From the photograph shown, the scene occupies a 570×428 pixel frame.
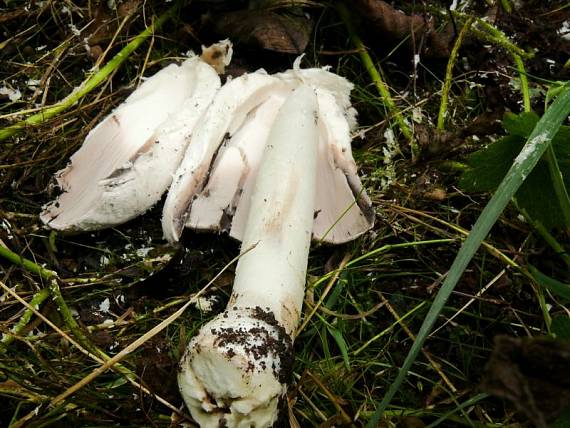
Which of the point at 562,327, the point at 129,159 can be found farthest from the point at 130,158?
the point at 562,327

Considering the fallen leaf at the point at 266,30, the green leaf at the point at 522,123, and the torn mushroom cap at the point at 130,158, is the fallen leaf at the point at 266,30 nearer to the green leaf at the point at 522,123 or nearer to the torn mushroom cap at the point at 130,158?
the torn mushroom cap at the point at 130,158

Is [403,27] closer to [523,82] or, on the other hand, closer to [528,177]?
[523,82]

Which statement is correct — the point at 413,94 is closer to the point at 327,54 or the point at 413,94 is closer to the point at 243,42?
the point at 327,54

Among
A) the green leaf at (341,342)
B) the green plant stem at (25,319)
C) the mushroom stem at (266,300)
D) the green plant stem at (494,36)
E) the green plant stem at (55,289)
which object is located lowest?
the green plant stem at (25,319)

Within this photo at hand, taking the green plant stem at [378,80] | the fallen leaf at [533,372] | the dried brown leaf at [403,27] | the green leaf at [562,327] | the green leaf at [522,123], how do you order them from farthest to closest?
the dried brown leaf at [403,27], the green plant stem at [378,80], the green leaf at [522,123], the green leaf at [562,327], the fallen leaf at [533,372]

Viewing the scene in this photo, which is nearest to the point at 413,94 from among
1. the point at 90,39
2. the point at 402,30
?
the point at 402,30

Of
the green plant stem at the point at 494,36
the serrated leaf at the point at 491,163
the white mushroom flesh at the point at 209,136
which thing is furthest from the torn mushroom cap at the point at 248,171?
the green plant stem at the point at 494,36
